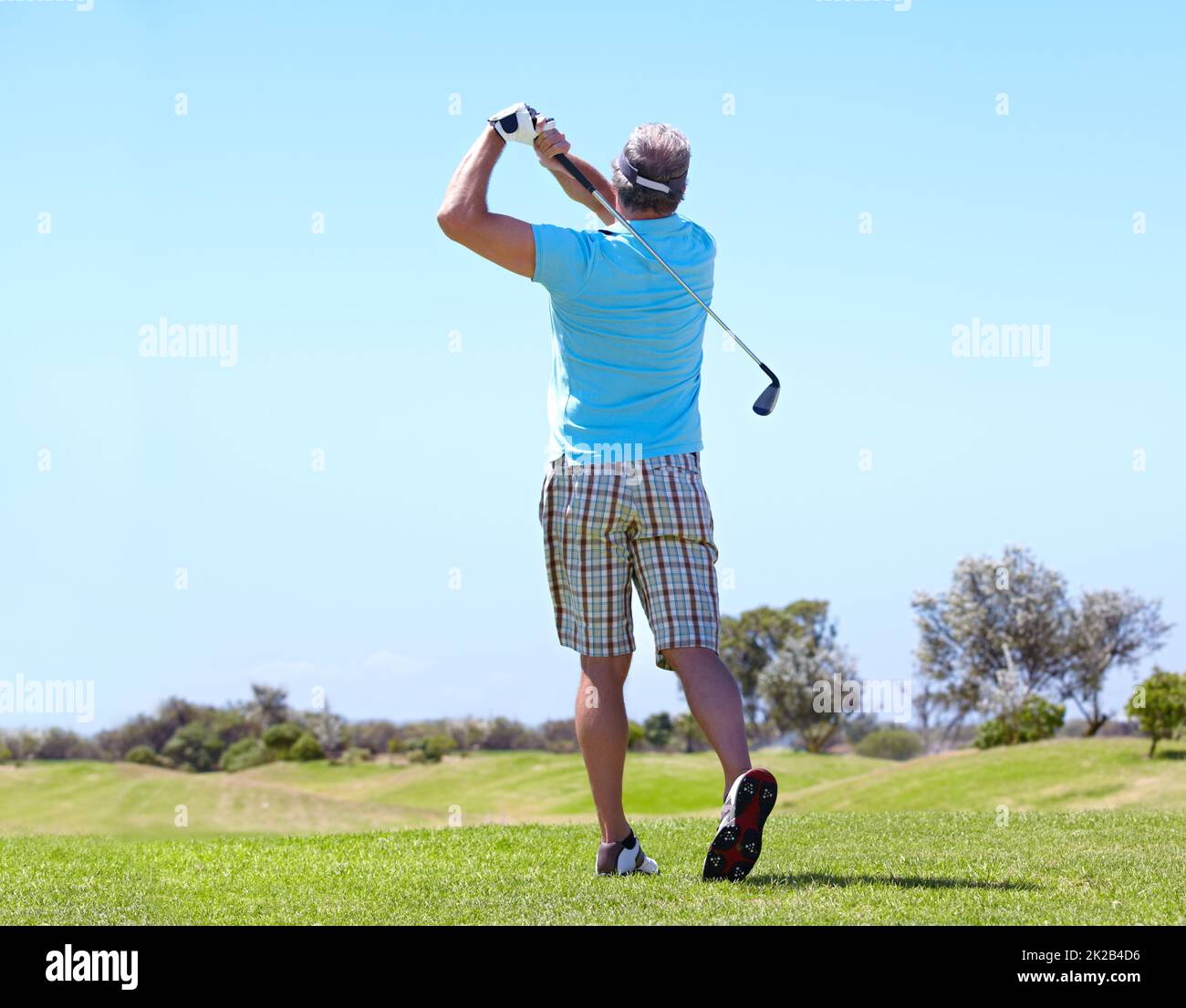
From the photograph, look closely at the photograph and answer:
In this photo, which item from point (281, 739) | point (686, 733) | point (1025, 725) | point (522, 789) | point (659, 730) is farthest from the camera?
point (659, 730)

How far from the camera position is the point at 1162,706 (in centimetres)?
2405

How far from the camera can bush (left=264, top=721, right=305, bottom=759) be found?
3177 centimetres

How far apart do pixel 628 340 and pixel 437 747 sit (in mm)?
32143

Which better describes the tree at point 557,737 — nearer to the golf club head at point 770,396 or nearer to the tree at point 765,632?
the tree at point 765,632

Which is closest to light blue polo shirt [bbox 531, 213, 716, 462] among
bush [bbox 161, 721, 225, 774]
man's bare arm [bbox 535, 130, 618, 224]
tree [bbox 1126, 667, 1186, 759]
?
man's bare arm [bbox 535, 130, 618, 224]

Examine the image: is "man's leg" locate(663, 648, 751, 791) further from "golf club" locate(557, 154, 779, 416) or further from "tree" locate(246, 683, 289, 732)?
"tree" locate(246, 683, 289, 732)

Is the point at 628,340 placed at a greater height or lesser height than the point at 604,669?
greater

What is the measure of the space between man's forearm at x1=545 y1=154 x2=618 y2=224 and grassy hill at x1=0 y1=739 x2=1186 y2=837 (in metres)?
4.25

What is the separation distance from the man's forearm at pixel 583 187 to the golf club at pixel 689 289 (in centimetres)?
3

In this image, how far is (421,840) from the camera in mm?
6797

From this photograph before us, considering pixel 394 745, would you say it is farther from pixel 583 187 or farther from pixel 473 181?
pixel 473 181

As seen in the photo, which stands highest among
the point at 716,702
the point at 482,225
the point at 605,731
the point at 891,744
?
the point at 482,225

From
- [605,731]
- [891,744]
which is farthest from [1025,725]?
[605,731]
